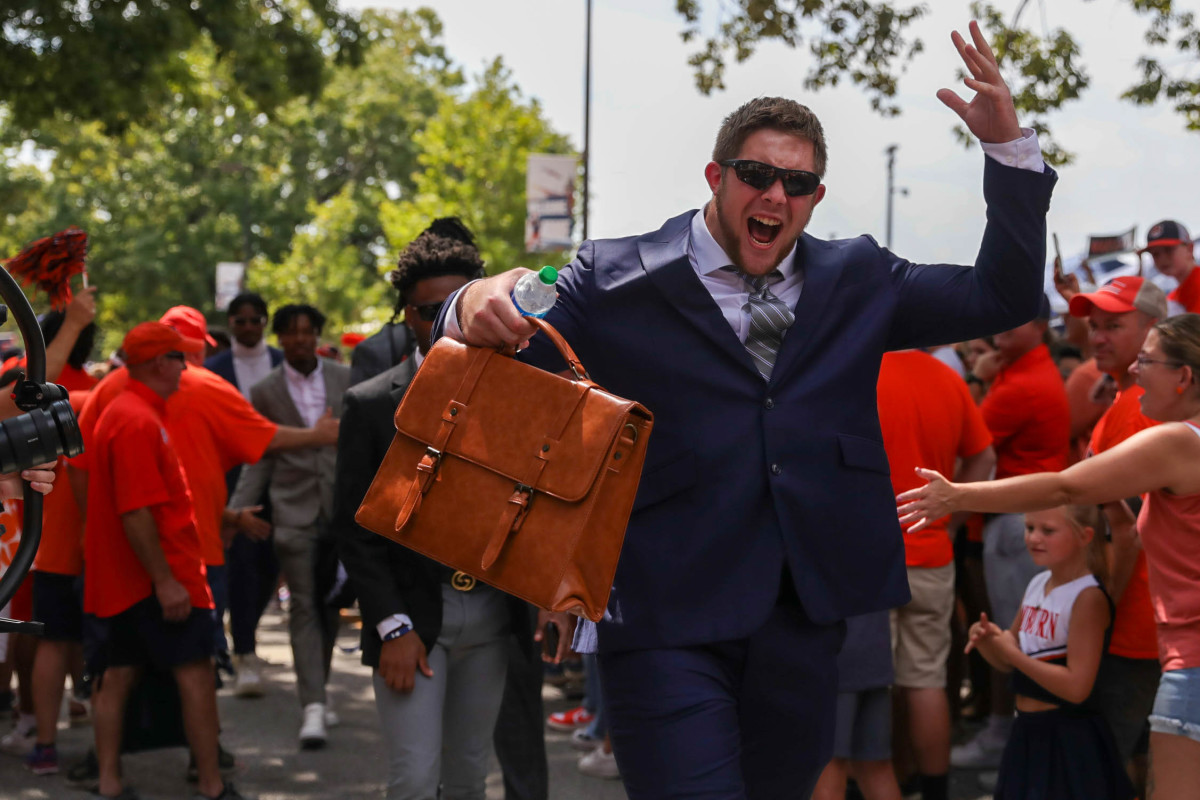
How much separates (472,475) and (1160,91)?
32.3 feet

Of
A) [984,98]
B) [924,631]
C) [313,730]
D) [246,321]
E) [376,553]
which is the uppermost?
[246,321]

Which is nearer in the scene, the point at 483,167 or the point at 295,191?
the point at 483,167

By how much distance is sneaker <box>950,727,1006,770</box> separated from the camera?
680 centimetres

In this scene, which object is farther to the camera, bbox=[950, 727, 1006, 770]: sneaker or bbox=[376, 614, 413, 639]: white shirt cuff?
bbox=[950, 727, 1006, 770]: sneaker

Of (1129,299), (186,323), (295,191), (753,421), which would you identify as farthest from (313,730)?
(295,191)

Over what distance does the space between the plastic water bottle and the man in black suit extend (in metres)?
1.61

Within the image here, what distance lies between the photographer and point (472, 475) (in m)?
2.94

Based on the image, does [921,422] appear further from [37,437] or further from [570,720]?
[37,437]

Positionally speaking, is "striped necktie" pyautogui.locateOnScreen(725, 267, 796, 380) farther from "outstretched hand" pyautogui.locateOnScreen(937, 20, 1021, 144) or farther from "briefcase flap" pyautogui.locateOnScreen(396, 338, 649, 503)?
"outstretched hand" pyautogui.locateOnScreen(937, 20, 1021, 144)

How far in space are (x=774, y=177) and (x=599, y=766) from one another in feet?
14.2

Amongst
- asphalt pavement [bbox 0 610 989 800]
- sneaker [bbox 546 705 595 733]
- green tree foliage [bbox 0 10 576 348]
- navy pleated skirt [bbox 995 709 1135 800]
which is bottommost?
asphalt pavement [bbox 0 610 989 800]

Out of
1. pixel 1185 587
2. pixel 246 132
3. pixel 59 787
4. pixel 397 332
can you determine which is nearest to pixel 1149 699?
pixel 1185 587

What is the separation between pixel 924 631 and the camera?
5.82 m

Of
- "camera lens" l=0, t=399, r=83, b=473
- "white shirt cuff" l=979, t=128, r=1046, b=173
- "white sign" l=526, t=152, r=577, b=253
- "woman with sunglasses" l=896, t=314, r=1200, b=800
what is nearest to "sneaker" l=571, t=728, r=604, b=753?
"woman with sunglasses" l=896, t=314, r=1200, b=800
